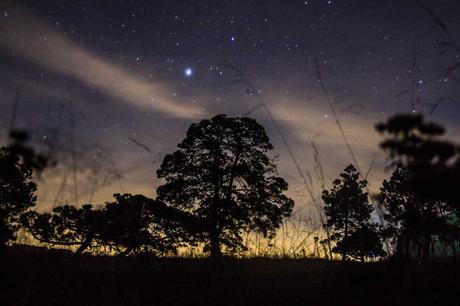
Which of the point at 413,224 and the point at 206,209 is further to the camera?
the point at 206,209

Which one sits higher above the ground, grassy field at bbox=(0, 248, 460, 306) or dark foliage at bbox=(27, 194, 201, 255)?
dark foliage at bbox=(27, 194, 201, 255)

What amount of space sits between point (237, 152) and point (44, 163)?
84.0ft

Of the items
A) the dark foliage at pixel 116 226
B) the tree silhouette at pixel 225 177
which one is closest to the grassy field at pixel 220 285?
the dark foliage at pixel 116 226

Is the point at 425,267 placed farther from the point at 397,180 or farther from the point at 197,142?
the point at 397,180

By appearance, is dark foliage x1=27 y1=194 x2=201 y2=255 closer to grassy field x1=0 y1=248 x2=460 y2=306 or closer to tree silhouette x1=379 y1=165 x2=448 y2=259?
grassy field x1=0 y1=248 x2=460 y2=306

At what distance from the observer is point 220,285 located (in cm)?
594

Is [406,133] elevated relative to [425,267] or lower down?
elevated

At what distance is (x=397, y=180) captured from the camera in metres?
29.7

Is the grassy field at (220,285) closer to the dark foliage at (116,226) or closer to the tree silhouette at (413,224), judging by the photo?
the tree silhouette at (413,224)

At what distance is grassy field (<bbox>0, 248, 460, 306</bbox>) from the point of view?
185 inches

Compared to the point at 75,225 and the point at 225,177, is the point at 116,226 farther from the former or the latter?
the point at 225,177

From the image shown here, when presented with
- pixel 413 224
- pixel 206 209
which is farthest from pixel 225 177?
pixel 413 224

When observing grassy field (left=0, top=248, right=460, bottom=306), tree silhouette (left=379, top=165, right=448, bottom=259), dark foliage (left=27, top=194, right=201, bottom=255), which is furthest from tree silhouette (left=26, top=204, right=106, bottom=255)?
tree silhouette (left=379, top=165, right=448, bottom=259)

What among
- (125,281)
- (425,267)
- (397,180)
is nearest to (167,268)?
(125,281)
